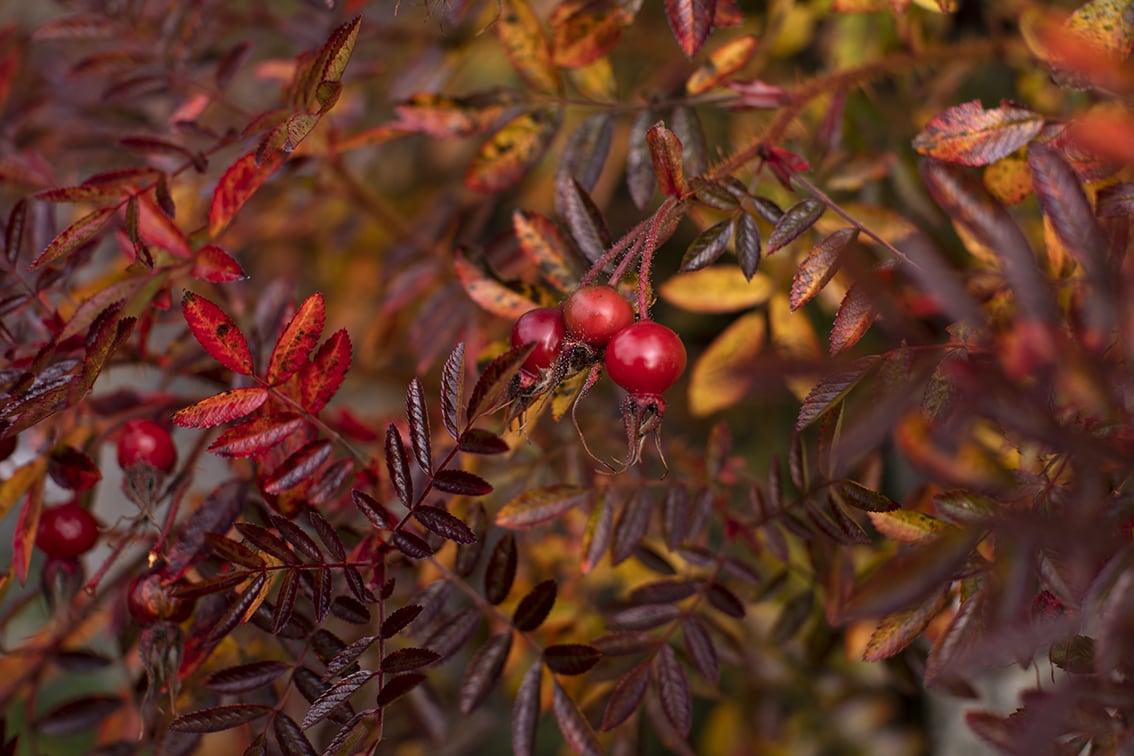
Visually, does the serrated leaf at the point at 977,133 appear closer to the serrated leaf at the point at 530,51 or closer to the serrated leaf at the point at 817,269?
the serrated leaf at the point at 817,269

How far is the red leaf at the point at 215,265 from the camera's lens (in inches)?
26.7

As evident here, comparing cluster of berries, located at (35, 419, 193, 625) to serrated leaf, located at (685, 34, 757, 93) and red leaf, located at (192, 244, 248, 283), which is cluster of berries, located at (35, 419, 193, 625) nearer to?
red leaf, located at (192, 244, 248, 283)

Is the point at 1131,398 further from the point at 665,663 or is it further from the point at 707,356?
the point at 707,356

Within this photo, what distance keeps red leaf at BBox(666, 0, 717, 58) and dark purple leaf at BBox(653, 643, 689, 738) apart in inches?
17.1

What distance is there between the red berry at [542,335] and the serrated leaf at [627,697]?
0.85 feet

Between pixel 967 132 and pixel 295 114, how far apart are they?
1.53 feet

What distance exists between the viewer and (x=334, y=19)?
106 cm

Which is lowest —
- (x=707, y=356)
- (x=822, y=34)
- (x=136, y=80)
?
(x=707, y=356)

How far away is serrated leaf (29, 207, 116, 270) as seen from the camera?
2.06 ft

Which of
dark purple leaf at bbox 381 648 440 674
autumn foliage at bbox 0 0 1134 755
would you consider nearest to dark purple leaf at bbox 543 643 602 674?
autumn foliage at bbox 0 0 1134 755

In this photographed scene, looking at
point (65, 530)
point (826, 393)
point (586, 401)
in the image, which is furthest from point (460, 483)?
point (586, 401)

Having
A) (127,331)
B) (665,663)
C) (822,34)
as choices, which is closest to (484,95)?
(127,331)

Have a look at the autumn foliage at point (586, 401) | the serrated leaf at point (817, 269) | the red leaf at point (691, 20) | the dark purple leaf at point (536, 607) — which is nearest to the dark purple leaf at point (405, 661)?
the autumn foliage at point (586, 401)

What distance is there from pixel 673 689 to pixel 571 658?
0.08 metres
